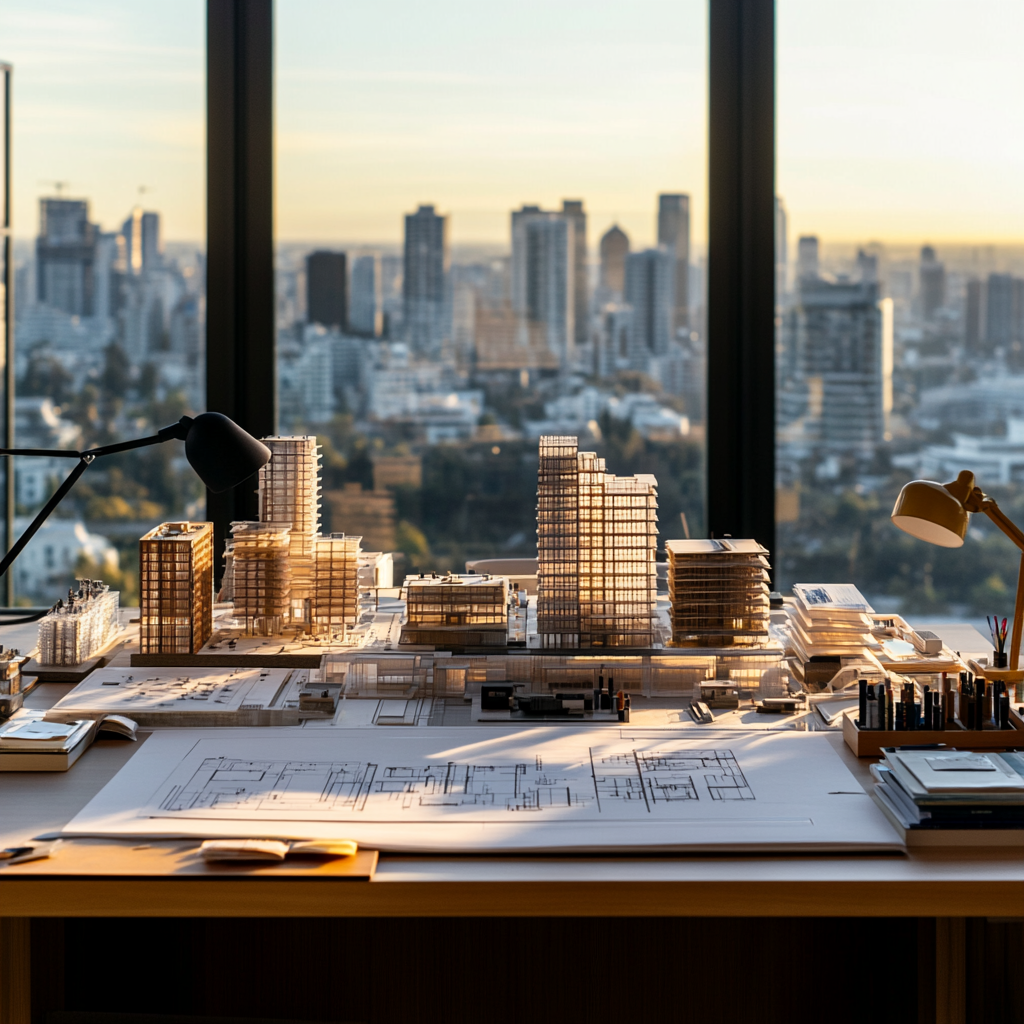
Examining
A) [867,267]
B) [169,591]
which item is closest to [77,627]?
[169,591]

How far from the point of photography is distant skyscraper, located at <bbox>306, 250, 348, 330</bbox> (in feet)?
9.27

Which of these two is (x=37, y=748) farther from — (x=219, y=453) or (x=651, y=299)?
(x=651, y=299)

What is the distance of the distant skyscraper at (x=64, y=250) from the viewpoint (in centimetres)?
305

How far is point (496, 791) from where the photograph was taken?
141 cm

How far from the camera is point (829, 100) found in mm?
2801

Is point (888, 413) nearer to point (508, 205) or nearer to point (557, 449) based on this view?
point (508, 205)

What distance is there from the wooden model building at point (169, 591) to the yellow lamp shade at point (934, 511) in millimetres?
1162

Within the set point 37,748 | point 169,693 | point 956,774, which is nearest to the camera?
point 956,774

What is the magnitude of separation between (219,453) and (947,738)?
A: 110 centimetres

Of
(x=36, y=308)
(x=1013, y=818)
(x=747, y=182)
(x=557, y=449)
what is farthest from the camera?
(x=36, y=308)

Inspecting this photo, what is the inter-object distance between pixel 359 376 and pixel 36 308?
93cm

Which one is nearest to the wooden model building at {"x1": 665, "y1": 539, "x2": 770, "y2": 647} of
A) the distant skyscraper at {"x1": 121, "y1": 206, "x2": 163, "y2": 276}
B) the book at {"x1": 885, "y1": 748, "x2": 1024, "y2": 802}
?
the book at {"x1": 885, "y1": 748, "x2": 1024, "y2": 802}

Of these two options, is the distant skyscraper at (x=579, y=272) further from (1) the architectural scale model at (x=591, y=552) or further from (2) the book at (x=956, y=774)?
(2) the book at (x=956, y=774)
